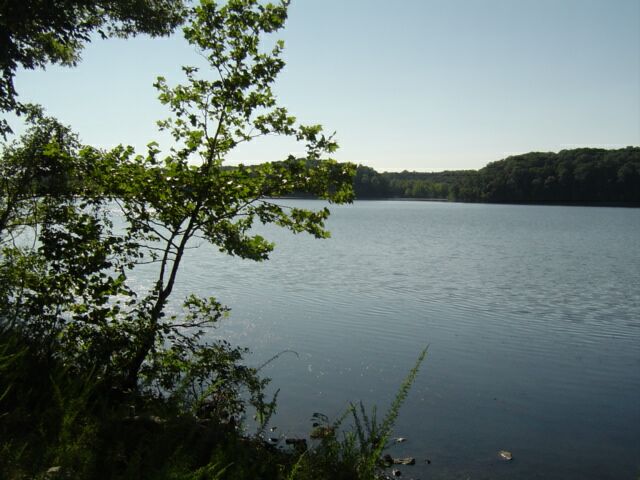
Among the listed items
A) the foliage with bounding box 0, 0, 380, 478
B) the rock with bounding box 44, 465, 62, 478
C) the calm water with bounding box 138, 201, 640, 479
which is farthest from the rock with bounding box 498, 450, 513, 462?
the rock with bounding box 44, 465, 62, 478

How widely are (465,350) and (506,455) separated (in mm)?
Result: 7032

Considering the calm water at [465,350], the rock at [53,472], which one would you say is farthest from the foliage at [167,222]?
the calm water at [465,350]

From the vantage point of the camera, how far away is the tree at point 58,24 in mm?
9477

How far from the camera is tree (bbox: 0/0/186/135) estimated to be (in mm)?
9477

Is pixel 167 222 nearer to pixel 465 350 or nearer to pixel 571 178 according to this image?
pixel 465 350

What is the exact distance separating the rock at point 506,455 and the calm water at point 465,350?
0.14 metres

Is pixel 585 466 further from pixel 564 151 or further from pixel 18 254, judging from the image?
pixel 564 151

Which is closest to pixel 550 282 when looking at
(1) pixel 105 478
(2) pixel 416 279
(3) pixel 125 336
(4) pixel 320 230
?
(2) pixel 416 279

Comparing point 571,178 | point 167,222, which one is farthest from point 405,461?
point 571,178

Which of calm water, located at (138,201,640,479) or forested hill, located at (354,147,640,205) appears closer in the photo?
calm water, located at (138,201,640,479)

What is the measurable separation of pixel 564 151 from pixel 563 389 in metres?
207

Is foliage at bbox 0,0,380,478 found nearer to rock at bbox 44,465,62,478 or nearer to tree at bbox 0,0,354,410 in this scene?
tree at bbox 0,0,354,410

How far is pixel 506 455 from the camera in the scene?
1099cm

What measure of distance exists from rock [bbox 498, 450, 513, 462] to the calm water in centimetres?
14
